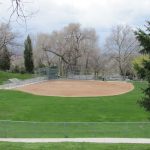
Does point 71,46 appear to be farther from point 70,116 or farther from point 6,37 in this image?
point 70,116

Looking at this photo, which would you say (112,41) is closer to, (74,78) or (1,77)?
(74,78)

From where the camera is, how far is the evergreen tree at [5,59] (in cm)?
9479

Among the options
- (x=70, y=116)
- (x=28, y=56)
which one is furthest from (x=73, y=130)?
(x=28, y=56)

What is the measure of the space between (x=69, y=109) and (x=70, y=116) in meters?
3.70

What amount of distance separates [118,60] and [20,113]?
86.0 meters

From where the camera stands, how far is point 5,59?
101 meters

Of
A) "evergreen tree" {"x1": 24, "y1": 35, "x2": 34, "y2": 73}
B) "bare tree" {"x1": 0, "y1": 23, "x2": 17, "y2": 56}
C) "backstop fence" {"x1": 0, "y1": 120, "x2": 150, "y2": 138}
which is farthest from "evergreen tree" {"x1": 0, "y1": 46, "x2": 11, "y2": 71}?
"backstop fence" {"x1": 0, "y1": 120, "x2": 150, "y2": 138}

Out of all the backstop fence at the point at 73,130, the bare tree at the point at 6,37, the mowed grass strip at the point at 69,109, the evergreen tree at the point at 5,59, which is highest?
the bare tree at the point at 6,37

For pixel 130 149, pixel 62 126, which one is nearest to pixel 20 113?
pixel 62 126

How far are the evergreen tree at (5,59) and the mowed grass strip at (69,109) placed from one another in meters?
44.3

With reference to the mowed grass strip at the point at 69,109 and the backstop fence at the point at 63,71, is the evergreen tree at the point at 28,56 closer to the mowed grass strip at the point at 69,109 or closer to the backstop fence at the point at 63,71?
the backstop fence at the point at 63,71

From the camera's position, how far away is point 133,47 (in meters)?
123

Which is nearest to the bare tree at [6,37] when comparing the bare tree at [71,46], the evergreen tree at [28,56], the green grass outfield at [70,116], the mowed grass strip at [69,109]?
the evergreen tree at [28,56]

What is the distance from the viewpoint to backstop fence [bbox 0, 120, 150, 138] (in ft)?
78.5
